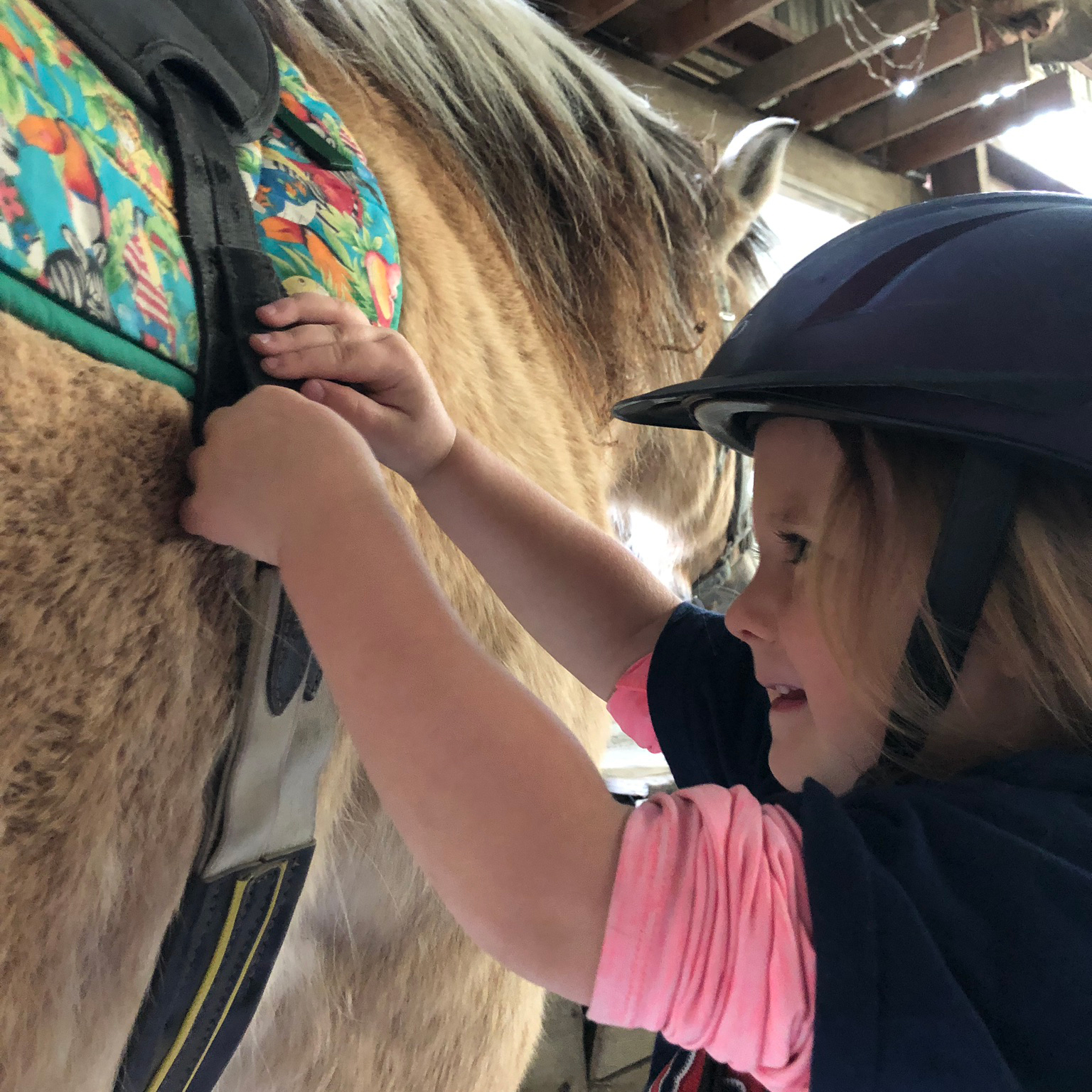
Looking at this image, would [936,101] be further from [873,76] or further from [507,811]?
[507,811]

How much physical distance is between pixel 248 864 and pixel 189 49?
0.51 m

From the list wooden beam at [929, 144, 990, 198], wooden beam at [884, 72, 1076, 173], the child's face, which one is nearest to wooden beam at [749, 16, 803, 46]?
wooden beam at [884, 72, 1076, 173]

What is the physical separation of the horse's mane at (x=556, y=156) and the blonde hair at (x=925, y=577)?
17.8 inches

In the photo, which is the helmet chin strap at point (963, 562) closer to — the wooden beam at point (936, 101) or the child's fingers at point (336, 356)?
the child's fingers at point (336, 356)

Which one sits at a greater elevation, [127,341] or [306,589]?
[127,341]

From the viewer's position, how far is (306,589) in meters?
0.44

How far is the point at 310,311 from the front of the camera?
1.65 feet

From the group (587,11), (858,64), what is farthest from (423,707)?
(858,64)

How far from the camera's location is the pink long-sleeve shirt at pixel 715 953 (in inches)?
16.0

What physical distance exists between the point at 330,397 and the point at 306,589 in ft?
0.51

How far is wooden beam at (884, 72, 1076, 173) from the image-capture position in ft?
7.45

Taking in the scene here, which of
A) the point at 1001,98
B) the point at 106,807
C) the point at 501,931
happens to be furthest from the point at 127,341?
the point at 1001,98

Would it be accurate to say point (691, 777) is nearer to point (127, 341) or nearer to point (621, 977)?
point (621, 977)

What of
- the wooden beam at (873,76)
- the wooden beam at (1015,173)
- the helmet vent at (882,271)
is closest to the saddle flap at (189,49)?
the helmet vent at (882,271)
